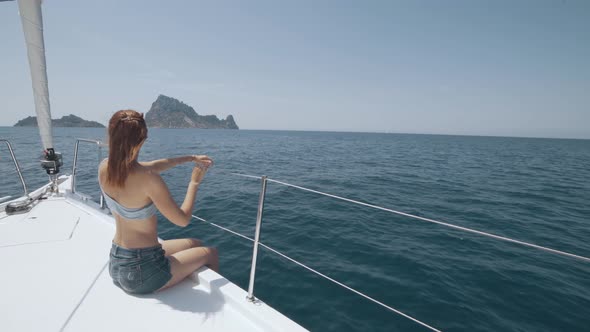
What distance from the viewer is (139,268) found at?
188cm

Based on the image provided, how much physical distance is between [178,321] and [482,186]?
1416 cm

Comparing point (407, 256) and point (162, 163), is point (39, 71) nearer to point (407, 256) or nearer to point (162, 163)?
point (162, 163)

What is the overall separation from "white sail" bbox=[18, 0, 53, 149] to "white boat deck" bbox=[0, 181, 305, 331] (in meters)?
2.36

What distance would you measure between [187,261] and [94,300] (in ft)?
2.37

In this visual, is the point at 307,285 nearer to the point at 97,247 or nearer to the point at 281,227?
the point at 281,227

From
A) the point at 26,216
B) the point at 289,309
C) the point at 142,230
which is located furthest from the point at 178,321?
the point at 26,216

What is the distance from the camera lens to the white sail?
12.5 feet

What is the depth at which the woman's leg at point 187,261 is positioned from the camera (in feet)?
6.74

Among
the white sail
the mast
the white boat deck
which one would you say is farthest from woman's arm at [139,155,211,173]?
the white sail

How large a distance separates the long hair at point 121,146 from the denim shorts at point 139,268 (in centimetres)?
57

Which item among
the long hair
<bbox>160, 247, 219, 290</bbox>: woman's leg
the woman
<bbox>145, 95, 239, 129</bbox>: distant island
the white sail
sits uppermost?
<bbox>145, 95, 239, 129</bbox>: distant island

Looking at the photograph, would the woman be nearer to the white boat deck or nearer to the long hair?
the long hair

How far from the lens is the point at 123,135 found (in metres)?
1.64

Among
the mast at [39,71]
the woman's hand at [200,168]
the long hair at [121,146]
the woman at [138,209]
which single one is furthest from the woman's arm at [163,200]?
the mast at [39,71]
